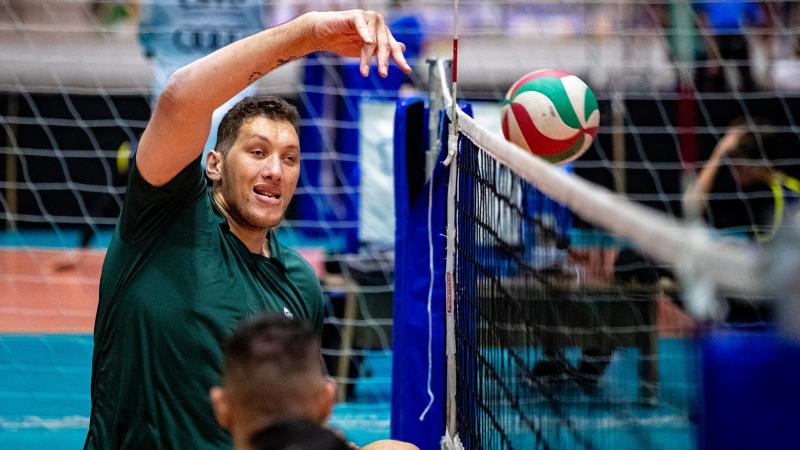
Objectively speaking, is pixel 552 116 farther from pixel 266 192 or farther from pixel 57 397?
pixel 57 397

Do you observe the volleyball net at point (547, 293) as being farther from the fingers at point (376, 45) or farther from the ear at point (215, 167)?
the ear at point (215, 167)

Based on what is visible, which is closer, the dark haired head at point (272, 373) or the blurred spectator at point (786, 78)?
the dark haired head at point (272, 373)

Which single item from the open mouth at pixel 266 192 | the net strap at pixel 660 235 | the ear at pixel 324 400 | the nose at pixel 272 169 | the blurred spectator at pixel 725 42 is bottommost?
the ear at pixel 324 400

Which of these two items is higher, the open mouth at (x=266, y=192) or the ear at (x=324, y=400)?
the open mouth at (x=266, y=192)

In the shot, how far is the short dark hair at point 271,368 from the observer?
1.63m

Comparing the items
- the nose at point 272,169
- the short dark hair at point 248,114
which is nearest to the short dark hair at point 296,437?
the nose at point 272,169

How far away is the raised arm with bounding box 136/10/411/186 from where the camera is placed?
7.35ft

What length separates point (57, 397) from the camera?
540 centimetres

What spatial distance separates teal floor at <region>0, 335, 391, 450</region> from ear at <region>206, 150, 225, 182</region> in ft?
7.80

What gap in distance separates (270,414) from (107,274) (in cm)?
94

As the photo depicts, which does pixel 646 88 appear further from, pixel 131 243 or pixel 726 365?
pixel 726 365

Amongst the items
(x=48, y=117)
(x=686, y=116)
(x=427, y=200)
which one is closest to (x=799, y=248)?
(x=427, y=200)

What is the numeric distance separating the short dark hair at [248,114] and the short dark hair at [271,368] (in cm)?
104

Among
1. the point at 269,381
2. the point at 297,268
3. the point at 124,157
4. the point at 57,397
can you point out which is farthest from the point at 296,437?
the point at 124,157
